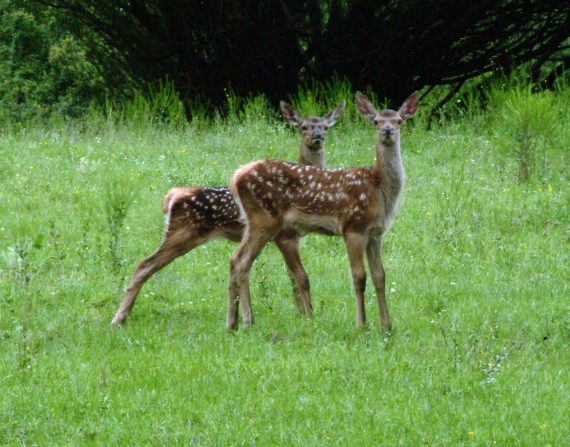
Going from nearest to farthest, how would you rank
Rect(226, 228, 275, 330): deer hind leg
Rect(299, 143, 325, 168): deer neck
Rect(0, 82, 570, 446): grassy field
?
Rect(0, 82, 570, 446): grassy field < Rect(226, 228, 275, 330): deer hind leg < Rect(299, 143, 325, 168): deer neck

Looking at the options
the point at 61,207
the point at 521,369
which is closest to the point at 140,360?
the point at 521,369

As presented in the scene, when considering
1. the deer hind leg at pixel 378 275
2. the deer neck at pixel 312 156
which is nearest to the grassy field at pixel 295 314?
the deer hind leg at pixel 378 275

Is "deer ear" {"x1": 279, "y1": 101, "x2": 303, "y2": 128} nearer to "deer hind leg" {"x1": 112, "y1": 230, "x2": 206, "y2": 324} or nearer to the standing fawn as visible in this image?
the standing fawn

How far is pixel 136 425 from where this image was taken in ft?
18.9

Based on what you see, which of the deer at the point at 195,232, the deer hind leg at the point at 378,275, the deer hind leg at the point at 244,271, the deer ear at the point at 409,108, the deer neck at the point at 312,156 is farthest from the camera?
the deer neck at the point at 312,156

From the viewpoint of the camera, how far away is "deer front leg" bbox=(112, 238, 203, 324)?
8.03m

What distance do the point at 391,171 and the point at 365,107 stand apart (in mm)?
1121

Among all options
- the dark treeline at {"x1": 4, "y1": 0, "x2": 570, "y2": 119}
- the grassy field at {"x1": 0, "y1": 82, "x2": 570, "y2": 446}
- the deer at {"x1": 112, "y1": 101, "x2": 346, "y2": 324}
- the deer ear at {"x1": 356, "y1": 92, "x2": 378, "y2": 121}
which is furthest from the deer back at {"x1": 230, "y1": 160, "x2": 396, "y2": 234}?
the dark treeline at {"x1": 4, "y1": 0, "x2": 570, "y2": 119}

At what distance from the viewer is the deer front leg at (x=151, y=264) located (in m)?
8.03

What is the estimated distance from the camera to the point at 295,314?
8.14 metres

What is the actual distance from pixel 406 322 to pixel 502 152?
5.59 metres

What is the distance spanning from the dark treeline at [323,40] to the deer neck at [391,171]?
323 inches

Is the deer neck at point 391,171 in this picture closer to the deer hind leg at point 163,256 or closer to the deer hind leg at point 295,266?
the deer hind leg at point 295,266

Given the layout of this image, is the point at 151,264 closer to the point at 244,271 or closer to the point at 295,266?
the point at 244,271
